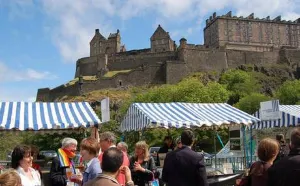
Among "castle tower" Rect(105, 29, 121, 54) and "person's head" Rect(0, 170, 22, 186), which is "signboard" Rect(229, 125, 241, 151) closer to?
"person's head" Rect(0, 170, 22, 186)

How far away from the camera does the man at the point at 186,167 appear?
219 inches

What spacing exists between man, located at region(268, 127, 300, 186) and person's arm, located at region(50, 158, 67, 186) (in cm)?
326

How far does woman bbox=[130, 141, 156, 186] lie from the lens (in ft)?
21.2

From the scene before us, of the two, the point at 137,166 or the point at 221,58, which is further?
the point at 221,58

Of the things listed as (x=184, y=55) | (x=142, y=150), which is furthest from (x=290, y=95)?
(x=142, y=150)

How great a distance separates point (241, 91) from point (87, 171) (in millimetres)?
61360

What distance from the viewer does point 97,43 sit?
3659 inches

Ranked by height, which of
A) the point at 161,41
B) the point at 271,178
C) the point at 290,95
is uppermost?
the point at 161,41

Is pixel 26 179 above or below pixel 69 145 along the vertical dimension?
below

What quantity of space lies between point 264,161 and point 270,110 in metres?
6.92

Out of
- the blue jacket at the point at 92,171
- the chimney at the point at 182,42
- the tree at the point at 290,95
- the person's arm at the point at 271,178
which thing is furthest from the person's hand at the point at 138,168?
the chimney at the point at 182,42

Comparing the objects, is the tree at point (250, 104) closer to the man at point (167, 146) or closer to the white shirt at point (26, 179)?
the man at point (167, 146)

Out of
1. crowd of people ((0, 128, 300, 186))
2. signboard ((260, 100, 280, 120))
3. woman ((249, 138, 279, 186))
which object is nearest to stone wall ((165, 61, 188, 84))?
signboard ((260, 100, 280, 120))

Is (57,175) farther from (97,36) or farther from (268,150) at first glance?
(97,36)
